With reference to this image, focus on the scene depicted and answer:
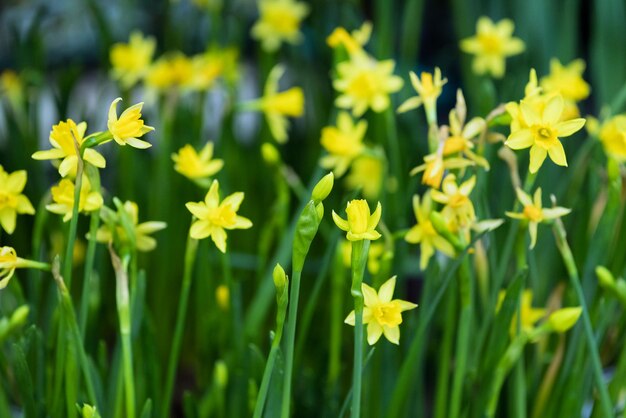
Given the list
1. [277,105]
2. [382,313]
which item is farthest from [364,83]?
[382,313]

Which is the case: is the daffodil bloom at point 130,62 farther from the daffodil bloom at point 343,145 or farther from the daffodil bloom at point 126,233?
the daffodil bloom at point 126,233

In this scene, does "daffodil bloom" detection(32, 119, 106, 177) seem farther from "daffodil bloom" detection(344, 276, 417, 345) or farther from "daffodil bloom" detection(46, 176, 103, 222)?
"daffodil bloom" detection(344, 276, 417, 345)

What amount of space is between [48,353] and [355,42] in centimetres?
55

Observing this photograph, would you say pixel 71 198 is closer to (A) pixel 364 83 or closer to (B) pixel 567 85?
(A) pixel 364 83

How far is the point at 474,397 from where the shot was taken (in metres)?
0.92

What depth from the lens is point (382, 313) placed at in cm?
73

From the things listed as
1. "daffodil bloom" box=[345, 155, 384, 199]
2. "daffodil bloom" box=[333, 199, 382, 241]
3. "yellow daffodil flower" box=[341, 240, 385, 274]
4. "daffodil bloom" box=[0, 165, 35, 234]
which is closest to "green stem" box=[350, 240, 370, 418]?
"daffodil bloom" box=[333, 199, 382, 241]

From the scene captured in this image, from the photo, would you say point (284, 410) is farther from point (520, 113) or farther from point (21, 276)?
point (21, 276)

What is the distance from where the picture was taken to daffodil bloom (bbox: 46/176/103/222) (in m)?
0.75

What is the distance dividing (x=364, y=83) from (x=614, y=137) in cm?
33

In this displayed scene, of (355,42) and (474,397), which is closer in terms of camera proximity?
(474,397)

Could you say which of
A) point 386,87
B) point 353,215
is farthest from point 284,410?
point 386,87

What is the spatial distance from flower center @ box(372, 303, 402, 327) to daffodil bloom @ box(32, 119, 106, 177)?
10.5 inches

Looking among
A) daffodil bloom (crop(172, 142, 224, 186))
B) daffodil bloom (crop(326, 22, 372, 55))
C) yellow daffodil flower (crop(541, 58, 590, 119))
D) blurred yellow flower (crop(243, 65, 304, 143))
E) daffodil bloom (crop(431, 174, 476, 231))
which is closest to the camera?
daffodil bloom (crop(431, 174, 476, 231))
